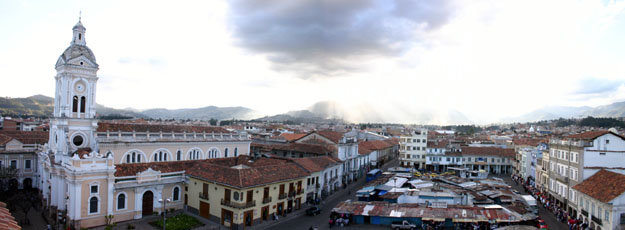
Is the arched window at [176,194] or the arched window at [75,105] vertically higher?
the arched window at [75,105]

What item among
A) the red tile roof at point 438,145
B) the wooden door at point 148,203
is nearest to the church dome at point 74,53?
the wooden door at point 148,203

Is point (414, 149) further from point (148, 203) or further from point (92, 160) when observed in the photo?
point (92, 160)

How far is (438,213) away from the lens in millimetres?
30703

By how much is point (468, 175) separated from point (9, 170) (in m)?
59.4

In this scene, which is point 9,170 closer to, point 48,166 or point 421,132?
point 48,166

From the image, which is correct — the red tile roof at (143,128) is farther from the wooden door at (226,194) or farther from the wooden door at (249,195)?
the wooden door at (249,195)

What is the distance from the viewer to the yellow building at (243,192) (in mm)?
29781

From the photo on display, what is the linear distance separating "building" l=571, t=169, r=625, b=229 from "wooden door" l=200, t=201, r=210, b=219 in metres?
31.1

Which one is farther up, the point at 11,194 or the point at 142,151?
the point at 142,151

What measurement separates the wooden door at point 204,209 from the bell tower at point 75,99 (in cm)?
1054

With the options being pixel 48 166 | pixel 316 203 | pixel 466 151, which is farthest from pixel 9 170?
pixel 466 151

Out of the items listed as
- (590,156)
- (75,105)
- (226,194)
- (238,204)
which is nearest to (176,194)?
(226,194)

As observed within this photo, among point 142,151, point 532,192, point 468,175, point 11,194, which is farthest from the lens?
point 468,175

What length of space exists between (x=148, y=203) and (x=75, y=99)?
11.4m
